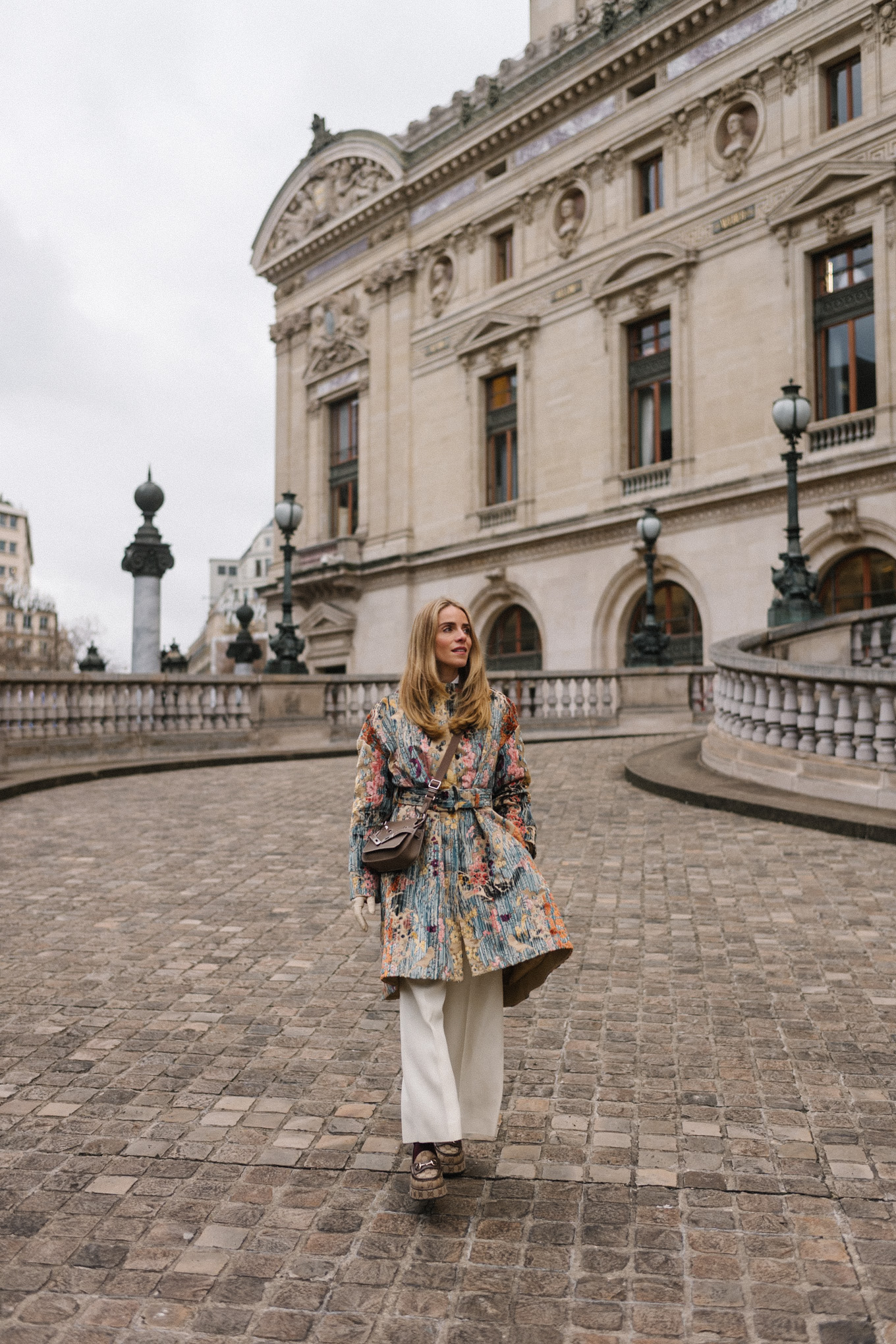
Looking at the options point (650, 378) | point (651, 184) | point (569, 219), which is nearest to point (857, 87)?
point (651, 184)

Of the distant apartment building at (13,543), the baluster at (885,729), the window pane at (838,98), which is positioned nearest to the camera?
the baluster at (885,729)

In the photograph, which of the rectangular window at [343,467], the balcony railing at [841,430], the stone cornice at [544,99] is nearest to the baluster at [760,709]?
the balcony railing at [841,430]

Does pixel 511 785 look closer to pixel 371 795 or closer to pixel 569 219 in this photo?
pixel 371 795

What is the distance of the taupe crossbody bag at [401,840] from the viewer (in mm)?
3365

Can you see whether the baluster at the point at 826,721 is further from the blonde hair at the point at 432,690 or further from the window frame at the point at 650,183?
the window frame at the point at 650,183

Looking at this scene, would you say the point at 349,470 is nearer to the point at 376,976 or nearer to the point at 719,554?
the point at 719,554

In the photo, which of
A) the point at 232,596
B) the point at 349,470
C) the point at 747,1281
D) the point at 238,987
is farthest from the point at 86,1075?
the point at 232,596

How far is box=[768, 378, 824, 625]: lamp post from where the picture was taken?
621 inches

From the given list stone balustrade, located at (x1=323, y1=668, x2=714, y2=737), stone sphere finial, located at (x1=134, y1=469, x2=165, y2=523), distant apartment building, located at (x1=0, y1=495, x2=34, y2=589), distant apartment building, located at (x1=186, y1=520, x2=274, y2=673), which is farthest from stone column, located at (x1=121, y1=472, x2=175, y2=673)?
distant apartment building, located at (x1=0, y1=495, x2=34, y2=589)

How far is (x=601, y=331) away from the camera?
99.3 ft

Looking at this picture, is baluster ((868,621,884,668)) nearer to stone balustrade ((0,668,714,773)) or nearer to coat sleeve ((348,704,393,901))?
stone balustrade ((0,668,714,773))

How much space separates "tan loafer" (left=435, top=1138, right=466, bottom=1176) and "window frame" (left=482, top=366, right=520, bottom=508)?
29898mm

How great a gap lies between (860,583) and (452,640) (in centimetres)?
2286

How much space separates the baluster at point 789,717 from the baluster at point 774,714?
107mm
